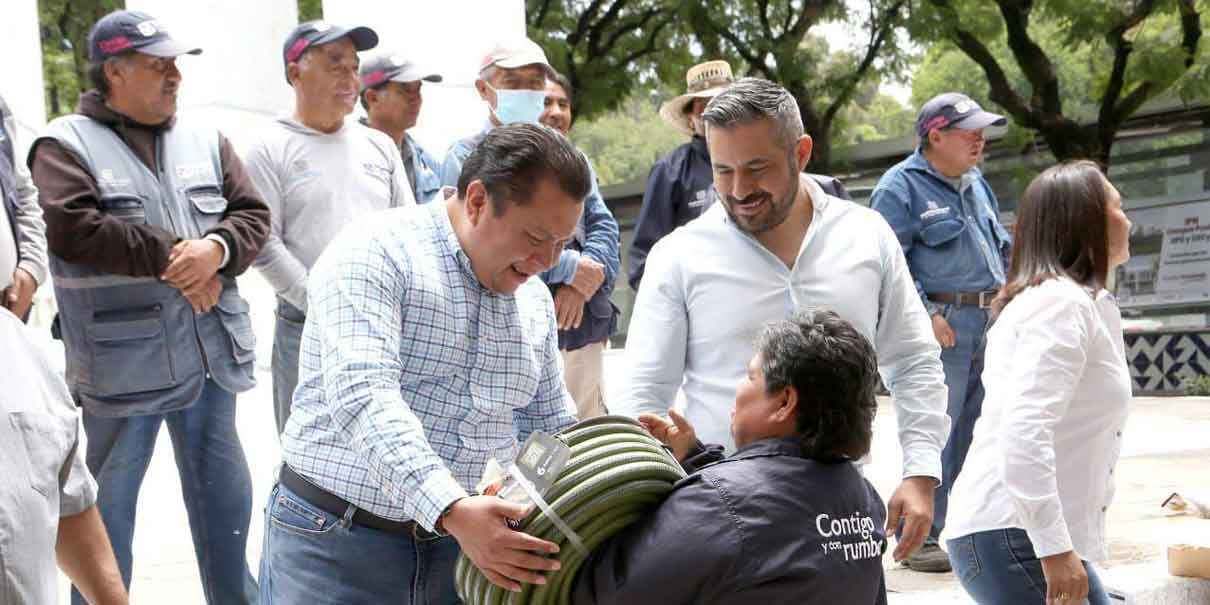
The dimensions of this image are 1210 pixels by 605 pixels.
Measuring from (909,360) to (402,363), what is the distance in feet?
4.97

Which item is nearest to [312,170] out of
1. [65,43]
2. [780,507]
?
[780,507]

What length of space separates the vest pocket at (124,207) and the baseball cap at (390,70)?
5.30ft

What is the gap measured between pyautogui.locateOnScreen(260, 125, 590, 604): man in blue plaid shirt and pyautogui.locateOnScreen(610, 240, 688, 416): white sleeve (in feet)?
1.90

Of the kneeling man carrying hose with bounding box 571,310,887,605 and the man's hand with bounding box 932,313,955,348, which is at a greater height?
the kneeling man carrying hose with bounding box 571,310,887,605

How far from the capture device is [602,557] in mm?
2494

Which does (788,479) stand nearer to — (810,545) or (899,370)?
(810,545)

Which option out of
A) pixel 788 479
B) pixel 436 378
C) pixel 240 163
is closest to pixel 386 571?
pixel 436 378

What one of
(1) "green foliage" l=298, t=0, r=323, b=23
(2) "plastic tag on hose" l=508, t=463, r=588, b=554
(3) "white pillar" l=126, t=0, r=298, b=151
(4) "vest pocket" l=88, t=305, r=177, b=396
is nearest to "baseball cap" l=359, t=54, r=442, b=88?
(4) "vest pocket" l=88, t=305, r=177, b=396

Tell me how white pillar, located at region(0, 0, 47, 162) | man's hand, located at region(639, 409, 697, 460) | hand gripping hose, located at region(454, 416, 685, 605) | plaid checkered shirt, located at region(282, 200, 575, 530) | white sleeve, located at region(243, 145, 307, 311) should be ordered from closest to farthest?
hand gripping hose, located at region(454, 416, 685, 605)
plaid checkered shirt, located at region(282, 200, 575, 530)
man's hand, located at region(639, 409, 697, 460)
white sleeve, located at region(243, 145, 307, 311)
white pillar, located at region(0, 0, 47, 162)

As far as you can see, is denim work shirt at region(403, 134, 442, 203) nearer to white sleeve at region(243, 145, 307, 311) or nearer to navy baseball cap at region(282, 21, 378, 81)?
navy baseball cap at region(282, 21, 378, 81)

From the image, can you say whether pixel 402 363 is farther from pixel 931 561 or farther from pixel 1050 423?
pixel 931 561

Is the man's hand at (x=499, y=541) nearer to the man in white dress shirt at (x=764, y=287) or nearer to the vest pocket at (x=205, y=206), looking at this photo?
the man in white dress shirt at (x=764, y=287)

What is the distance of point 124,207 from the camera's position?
14.9 ft

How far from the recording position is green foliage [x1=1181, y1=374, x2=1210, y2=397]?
1470 cm
